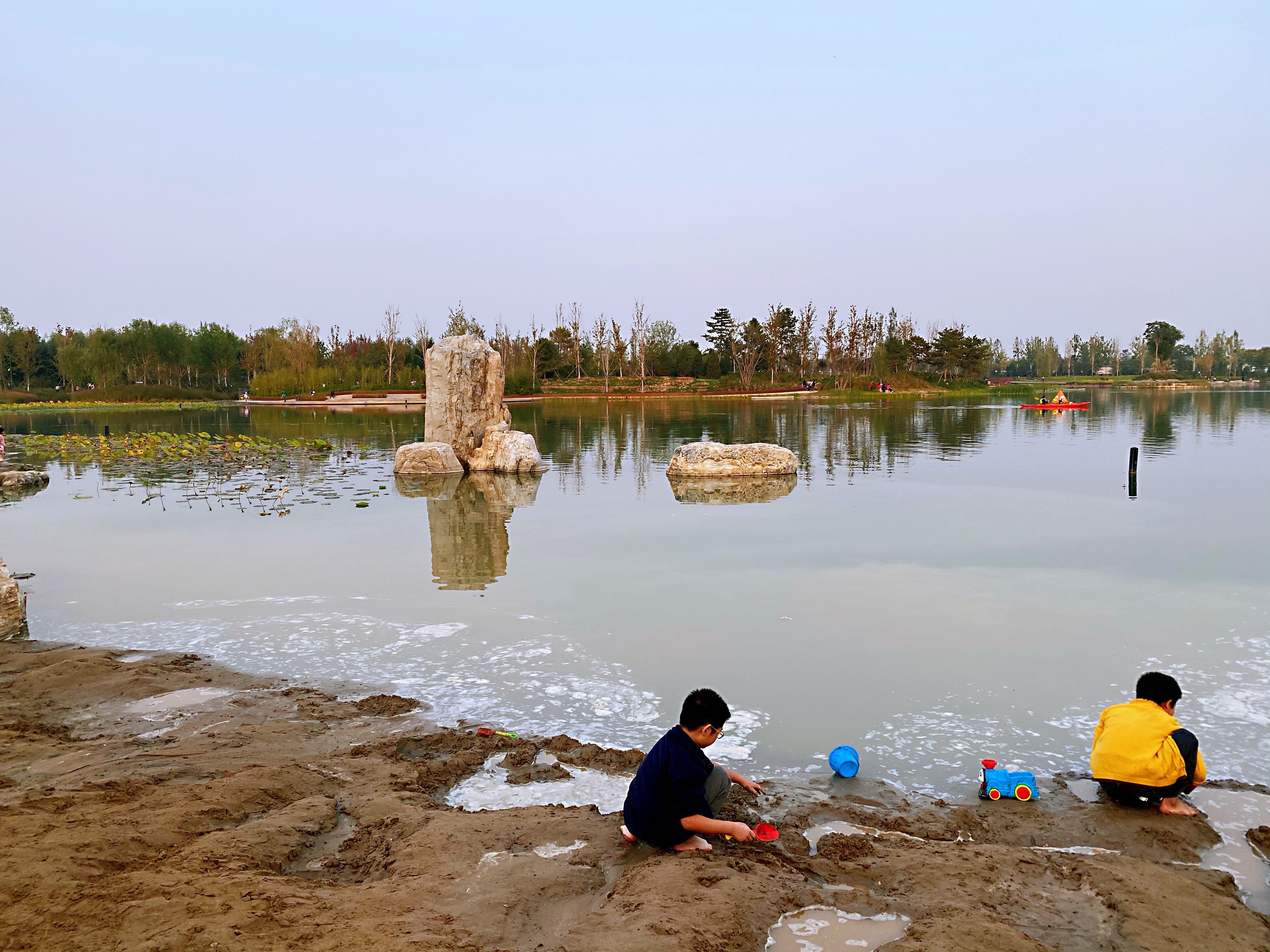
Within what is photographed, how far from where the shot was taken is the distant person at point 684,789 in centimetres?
396

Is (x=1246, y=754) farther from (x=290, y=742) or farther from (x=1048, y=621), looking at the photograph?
(x=290, y=742)

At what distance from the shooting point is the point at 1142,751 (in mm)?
4617

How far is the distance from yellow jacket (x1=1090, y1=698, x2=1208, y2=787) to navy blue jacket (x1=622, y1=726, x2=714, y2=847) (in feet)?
7.85

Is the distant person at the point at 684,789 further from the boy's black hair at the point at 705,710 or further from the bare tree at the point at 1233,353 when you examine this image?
the bare tree at the point at 1233,353

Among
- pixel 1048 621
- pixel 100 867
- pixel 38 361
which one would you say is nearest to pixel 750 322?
pixel 38 361

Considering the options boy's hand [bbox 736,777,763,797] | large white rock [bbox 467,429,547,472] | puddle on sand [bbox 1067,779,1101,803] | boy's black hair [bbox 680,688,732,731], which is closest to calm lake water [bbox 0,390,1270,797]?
puddle on sand [bbox 1067,779,1101,803]

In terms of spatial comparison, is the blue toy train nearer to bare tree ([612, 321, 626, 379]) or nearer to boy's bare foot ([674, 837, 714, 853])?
boy's bare foot ([674, 837, 714, 853])

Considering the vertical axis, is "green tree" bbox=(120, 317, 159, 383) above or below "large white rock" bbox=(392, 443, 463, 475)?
above

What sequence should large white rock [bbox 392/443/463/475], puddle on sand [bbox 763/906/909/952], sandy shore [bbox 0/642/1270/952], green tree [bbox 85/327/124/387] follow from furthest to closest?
green tree [bbox 85/327/124/387] < large white rock [bbox 392/443/463/475] < puddle on sand [bbox 763/906/909/952] < sandy shore [bbox 0/642/1270/952]

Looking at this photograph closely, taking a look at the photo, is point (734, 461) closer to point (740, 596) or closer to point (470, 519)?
point (470, 519)

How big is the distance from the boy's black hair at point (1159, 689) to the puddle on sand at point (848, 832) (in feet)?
5.31

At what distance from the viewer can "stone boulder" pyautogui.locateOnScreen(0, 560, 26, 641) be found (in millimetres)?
7730

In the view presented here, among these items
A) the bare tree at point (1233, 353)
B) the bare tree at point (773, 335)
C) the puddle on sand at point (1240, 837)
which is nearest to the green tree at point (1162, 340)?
the bare tree at point (1233, 353)

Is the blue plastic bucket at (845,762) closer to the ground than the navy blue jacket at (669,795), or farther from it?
closer to the ground
